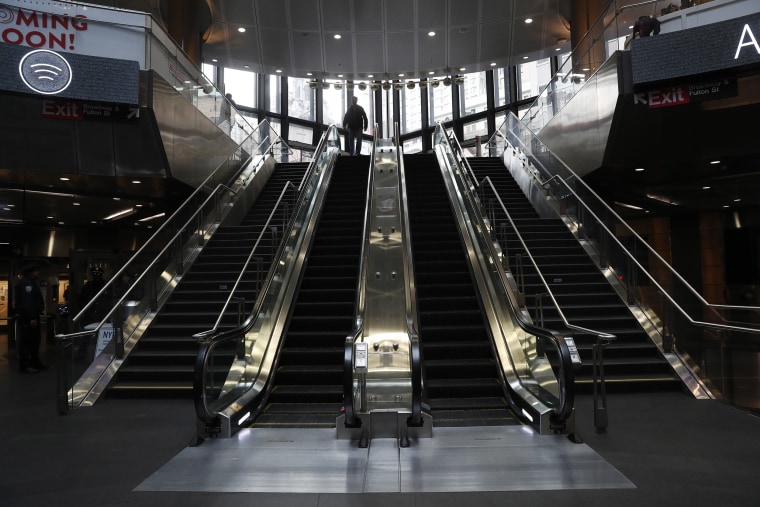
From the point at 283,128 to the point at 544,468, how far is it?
25.4 m

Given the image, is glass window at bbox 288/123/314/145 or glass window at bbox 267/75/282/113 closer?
glass window at bbox 267/75/282/113

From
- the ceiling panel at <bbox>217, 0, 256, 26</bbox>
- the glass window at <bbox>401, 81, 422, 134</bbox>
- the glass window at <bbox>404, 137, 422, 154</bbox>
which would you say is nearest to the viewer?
the ceiling panel at <bbox>217, 0, 256, 26</bbox>

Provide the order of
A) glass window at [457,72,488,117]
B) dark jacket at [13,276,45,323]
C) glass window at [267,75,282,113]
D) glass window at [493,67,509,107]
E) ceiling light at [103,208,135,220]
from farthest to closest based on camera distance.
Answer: glass window at [457,72,488,117], glass window at [267,75,282,113], glass window at [493,67,509,107], ceiling light at [103,208,135,220], dark jacket at [13,276,45,323]

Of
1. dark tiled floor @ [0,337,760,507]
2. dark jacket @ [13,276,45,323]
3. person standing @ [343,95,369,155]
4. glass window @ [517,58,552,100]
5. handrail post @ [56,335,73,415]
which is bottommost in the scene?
dark tiled floor @ [0,337,760,507]

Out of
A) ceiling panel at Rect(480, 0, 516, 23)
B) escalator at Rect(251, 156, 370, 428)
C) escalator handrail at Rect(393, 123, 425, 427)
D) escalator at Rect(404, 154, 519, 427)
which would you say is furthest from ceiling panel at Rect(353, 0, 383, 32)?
escalator at Rect(404, 154, 519, 427)

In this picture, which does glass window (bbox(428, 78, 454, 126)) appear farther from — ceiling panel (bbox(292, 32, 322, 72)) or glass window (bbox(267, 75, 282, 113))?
ceiling panel (bbox(292, 32, 322, 72))

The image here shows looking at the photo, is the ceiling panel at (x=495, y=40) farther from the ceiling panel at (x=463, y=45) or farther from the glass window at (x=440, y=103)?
the glass window at (x=440, y=103)

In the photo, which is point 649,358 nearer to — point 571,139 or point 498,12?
point 571,139

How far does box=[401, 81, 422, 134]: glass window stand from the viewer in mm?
31453

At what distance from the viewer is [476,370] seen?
6789mm

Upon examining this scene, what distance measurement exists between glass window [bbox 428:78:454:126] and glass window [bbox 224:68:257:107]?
943 centimetres

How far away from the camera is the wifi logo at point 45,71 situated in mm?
9070

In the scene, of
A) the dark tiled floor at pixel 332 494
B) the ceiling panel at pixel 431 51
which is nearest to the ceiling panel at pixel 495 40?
the ceiling panel at pixel 431 51

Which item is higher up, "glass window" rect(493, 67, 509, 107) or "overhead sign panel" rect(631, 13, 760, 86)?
"glass window" rect(493, 67, 509, 107)
